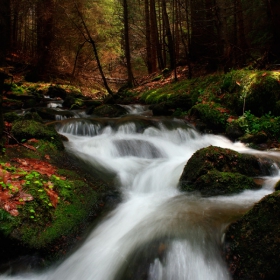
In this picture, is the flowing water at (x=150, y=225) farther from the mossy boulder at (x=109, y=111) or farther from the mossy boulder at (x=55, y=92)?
the mossy boulder at (x=55, y=92)

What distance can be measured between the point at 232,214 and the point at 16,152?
157 inches

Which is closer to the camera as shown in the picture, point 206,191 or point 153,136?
point 206,191

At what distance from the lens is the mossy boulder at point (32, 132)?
5906mm

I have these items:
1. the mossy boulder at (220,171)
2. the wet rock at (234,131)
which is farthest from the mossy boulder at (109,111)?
the mossy boulder at (220,171)

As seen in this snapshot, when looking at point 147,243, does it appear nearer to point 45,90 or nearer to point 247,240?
point 247,240

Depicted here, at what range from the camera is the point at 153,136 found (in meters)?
8.91

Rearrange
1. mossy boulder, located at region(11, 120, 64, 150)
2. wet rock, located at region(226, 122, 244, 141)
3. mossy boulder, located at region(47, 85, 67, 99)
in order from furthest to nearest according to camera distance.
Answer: mossy boulder, located at region(47, 85, 67, 99) < wet rock, located at region(226, 122, 244, 141) < mossy boulder, located at region(11, 120, 64, 150)

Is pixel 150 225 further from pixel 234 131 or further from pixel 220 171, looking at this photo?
pixel 234 131

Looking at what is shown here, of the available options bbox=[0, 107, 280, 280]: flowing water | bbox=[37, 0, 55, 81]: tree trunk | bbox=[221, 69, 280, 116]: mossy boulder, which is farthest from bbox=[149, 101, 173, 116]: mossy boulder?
bbox=[37, 0, 55, 81]: tree trunk

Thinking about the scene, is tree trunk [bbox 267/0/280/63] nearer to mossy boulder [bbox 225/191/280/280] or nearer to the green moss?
mossy boulder [bbox 225/191/280/280]

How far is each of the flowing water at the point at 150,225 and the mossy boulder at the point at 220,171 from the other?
0.22 metres

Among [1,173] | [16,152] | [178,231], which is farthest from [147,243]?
[16,152]

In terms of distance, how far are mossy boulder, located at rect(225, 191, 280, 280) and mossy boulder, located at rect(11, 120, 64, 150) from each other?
4.37m

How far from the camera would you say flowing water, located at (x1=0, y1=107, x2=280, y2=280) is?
10.2 ft
